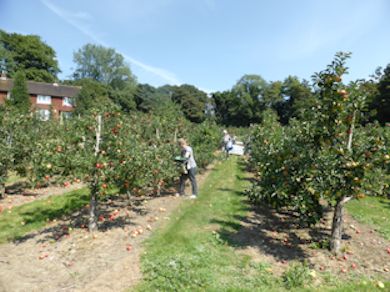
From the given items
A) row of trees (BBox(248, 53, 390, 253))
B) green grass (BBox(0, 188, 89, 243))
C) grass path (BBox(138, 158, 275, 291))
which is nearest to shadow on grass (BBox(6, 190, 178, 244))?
green grass (BBox(0, 188, 89, 243))

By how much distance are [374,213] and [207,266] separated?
6766 millimetres

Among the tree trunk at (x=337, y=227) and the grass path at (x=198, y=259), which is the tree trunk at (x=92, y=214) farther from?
the tree trunk at (x=337, y=227)

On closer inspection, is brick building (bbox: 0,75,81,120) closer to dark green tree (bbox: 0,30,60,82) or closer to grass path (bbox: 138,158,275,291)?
dark green tree (bbox: 0,30,60,82)

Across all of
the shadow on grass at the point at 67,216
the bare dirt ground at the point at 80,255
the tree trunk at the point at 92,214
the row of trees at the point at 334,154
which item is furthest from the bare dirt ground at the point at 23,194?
the row of trees at the point at 334,154

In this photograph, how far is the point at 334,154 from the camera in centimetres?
507

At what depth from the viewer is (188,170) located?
9266mm

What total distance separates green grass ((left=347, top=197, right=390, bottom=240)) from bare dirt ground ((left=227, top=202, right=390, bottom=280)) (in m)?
0.37

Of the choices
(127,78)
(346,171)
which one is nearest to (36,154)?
→ (346,171)

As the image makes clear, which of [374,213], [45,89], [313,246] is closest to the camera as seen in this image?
→ [313,246]

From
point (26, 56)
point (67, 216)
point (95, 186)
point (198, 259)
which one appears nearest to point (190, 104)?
point (26, 56)

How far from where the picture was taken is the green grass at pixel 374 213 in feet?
24.5

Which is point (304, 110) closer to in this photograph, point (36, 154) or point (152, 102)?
point (36, 154)

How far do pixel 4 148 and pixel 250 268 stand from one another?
28.0 ft

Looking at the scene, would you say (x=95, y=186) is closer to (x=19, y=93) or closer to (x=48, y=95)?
(x=19, y=93)
